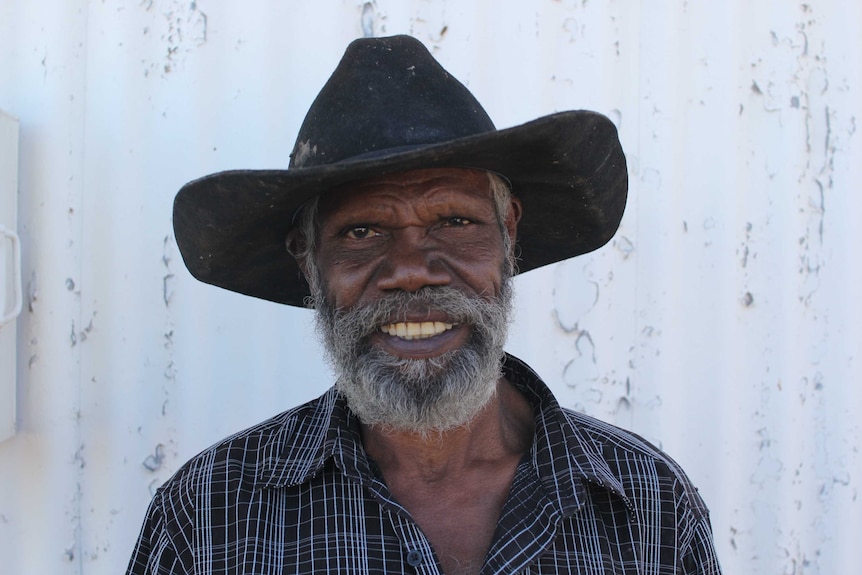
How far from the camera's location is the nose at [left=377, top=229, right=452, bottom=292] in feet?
5.06

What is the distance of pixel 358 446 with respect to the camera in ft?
5.37

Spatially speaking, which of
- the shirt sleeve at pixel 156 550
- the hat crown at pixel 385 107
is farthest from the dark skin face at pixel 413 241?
the shirt sleeve at pixel 156 550

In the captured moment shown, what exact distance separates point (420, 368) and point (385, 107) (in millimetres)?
554

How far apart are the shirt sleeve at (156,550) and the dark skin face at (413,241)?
0.62 meters

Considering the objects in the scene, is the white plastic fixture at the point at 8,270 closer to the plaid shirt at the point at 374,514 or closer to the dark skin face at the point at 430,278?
the plaid shirt at the point at 374,514

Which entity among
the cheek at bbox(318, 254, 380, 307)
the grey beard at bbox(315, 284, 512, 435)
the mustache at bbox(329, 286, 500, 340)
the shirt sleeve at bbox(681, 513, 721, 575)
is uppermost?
the cheek at bbox(318, 254, 380, 307)

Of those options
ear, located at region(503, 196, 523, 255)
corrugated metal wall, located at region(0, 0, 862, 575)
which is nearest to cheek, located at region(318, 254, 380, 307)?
ear, located at region(503, 196, 523, 255)

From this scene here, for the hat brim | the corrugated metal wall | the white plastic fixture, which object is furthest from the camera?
the corrugated metal wall

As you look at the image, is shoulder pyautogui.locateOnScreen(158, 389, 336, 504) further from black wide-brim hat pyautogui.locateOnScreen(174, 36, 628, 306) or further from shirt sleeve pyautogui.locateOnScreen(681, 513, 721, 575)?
shirt sleeve pyautogui.locateOnScreen(681, 513, 721, 575)

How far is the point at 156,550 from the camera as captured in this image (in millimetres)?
1608

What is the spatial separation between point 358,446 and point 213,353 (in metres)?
0.88

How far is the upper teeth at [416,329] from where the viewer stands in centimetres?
158

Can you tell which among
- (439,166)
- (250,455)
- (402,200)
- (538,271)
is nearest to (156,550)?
(250,455)

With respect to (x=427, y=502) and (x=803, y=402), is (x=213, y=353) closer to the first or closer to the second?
(x=427, y=502)
